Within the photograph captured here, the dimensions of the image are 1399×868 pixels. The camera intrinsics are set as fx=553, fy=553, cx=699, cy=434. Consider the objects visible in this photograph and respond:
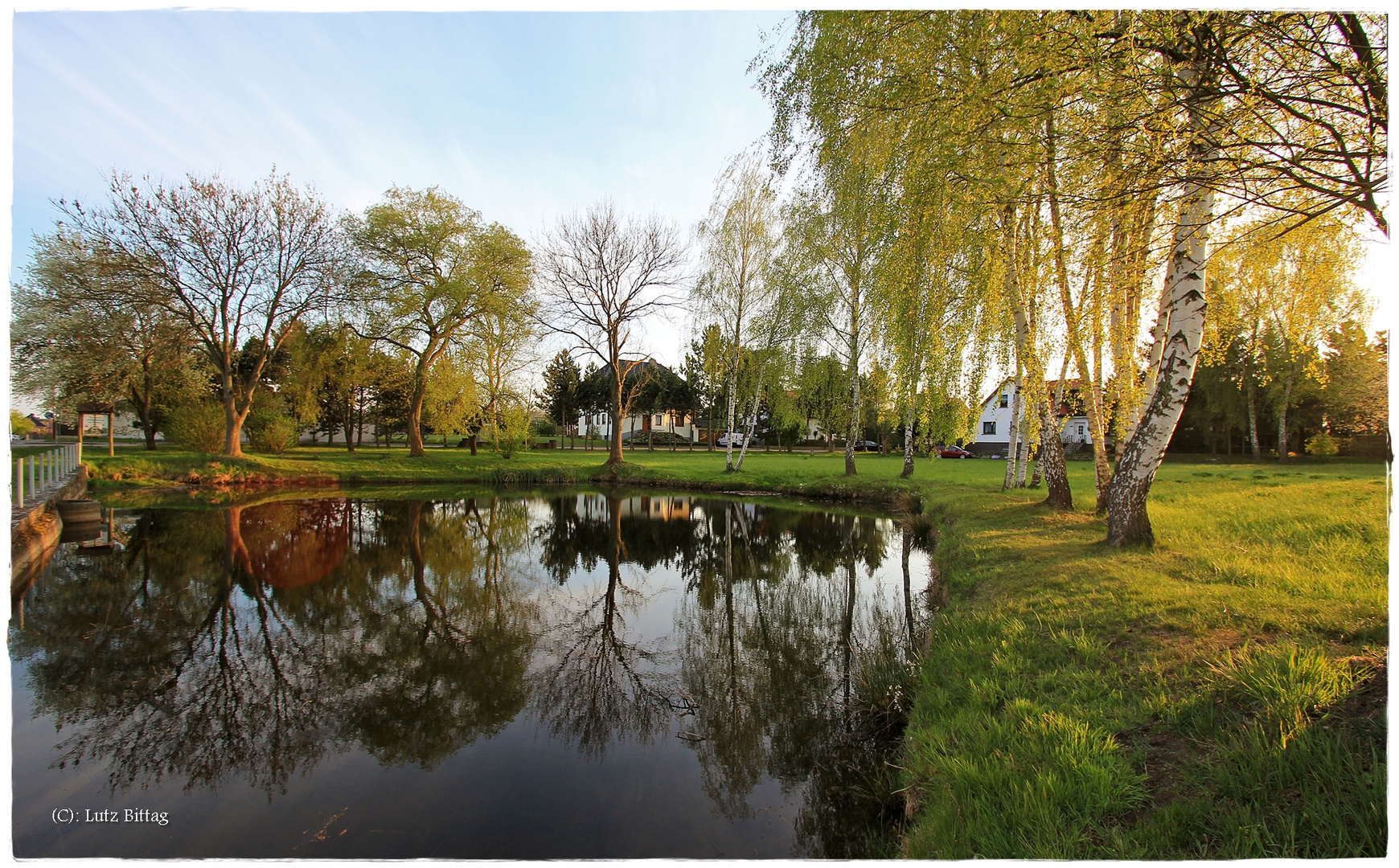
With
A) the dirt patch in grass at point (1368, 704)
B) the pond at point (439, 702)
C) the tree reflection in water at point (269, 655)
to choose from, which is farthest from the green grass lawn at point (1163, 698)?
the tree reflection in water at point (269, 655)

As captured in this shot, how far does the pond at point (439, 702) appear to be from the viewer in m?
3.52

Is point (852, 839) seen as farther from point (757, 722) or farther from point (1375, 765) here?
point (1375, 765)

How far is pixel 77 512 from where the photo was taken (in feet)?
41.2

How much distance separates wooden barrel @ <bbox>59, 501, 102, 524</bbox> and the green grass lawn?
57.8 ft

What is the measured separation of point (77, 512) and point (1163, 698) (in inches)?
757

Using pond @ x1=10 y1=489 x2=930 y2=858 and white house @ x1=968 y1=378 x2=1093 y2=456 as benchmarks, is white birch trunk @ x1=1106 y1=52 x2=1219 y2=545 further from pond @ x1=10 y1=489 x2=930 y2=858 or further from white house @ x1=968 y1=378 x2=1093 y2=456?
white house @ x1=968 y1=378 x2=1093 y2=456

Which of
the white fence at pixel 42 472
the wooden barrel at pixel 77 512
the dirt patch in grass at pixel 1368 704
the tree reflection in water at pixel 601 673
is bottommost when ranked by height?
the tree reflection in water at pixel 601 673

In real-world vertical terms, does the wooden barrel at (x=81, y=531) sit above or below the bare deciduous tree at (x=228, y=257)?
below

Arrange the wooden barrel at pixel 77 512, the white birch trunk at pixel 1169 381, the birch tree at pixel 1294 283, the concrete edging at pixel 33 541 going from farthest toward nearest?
the wooden barrel at pixel 77 512
the concrete edging at pixel 33 541
the white birch trunk at pixel 1169 381
the birch tree at pixel 1294 283

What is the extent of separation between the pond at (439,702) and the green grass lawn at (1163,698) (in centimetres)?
107

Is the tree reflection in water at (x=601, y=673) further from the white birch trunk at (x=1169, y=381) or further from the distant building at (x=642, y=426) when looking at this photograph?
the distant building at (x=642, y=426)

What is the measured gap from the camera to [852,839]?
3.46 metres

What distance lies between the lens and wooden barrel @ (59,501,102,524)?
41.1ft

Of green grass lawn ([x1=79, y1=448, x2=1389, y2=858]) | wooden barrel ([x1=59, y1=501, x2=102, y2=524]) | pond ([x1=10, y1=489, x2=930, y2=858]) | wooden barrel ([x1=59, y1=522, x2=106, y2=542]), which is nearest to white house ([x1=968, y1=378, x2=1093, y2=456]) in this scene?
pond ([x1=10, y1=489, x2=930, y2=858])
